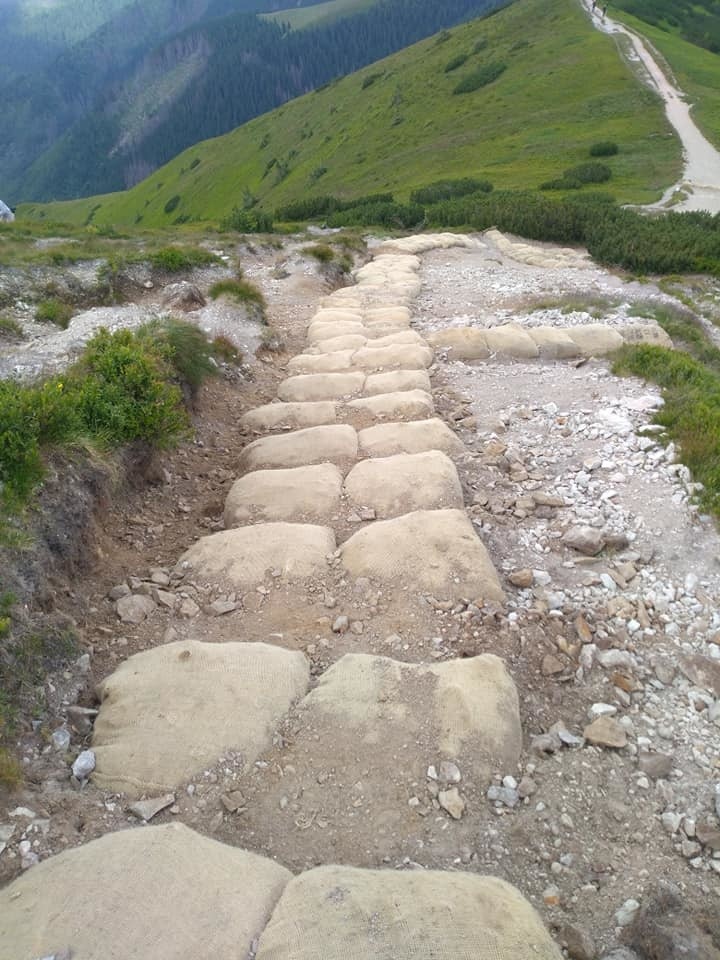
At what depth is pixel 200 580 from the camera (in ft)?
24.6

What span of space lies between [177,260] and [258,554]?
13.9 metres

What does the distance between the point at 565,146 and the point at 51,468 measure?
183 feet

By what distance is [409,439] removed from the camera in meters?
10.1

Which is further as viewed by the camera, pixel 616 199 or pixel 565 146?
pixel 565 146

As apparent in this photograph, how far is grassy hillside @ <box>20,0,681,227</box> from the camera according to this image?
2026 inches

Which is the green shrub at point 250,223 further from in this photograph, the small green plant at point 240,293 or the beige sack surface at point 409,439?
the beige sack surface at point 409,439

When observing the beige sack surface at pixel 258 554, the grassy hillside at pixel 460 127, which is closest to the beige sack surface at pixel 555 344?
the beige sack surface at pixel 258 554

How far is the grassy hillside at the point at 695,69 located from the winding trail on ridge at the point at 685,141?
893mm

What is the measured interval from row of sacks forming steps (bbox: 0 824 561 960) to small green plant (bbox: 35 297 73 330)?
1275 cm

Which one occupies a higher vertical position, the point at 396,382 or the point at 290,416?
the point at 396,382

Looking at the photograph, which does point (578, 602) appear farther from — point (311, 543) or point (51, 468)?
point (51, 468)

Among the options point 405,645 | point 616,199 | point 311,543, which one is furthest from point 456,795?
point 616,199

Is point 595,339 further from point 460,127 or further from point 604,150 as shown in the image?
point 460,127

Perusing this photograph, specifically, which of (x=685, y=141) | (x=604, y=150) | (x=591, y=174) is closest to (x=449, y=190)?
(x=591, y=174)
